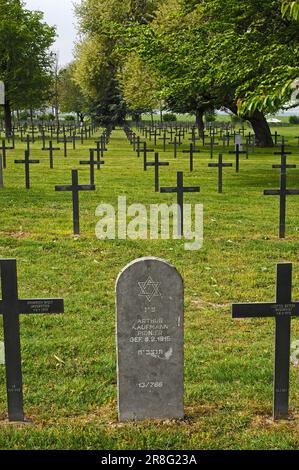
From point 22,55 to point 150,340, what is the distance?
191 feet

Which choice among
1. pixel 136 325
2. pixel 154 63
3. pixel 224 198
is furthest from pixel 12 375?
pixel 154 63

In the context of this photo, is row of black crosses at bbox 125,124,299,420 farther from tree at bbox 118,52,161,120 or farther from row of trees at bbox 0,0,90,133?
row of trees at bbox 0,0,90,133

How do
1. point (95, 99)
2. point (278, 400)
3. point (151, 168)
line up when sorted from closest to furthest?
point (278, 400) → point (151, 168) → point (95, 99)

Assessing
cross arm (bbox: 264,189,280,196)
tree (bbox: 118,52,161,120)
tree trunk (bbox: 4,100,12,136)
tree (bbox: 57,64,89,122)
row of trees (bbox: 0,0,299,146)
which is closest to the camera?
cross arm (bbox: 264,189,280,196)

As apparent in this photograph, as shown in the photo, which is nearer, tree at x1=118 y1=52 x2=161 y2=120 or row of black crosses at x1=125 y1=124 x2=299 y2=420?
row of black crosses at x1=125 y1=124 x2=299 y2=420

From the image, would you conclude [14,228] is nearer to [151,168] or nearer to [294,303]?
[294,303]

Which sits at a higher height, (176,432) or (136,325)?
(136,325)

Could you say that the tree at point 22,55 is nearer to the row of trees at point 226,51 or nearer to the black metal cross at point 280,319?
the row of trees at point 226,51

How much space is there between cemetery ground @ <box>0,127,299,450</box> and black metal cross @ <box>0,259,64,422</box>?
0.25 metres

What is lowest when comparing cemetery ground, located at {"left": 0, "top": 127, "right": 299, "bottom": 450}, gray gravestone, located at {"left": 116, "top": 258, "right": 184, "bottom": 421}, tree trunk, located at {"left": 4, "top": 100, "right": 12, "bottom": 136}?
cemetery ground, located at {"left": 0, "top": 127, "right": 299, "bottom": 450}

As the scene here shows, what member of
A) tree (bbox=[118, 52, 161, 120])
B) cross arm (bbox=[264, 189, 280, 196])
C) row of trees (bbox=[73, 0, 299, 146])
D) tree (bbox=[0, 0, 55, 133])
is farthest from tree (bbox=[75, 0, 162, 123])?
cross arm (bbox=[264, 189, 280, 196])

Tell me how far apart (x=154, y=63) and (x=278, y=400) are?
18562 millimetres

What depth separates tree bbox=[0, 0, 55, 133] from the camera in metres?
57.2

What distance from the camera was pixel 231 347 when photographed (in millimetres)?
6574
